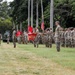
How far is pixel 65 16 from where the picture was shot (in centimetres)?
5972

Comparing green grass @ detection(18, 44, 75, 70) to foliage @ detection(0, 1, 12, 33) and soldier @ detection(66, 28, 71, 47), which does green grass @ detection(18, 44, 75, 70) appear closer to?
soldier @ detection(66, 28, 71, 47)

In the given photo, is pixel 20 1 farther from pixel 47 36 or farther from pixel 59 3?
pixel 47 36

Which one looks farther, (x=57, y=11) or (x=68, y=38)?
(x=57, y=11)

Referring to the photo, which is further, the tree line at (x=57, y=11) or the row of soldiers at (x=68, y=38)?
the tree line at (x=57, y=11)

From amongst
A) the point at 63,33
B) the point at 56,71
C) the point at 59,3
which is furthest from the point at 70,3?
the point at 56,71

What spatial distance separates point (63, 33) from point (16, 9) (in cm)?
4352

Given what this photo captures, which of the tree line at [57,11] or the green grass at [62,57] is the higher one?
the tree line at [57,11]

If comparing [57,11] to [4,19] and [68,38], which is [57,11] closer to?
[68,38]

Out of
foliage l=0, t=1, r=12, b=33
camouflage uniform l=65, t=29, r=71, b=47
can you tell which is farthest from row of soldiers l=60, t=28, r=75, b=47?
foliage l=0, t=1, r=12, b=33

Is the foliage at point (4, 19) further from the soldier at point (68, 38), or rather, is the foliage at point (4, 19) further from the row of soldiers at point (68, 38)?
the soldier at point (68, 38)

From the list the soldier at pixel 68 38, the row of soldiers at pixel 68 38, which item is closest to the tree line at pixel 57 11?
the row of soldiers at pixel 68 38

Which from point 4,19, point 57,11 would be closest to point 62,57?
point 57,11

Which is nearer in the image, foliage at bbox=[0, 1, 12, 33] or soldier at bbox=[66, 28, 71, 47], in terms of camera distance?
soldier at bbox=[66, 28, 71, 47]

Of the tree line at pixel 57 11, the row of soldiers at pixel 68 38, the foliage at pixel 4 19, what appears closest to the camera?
the row of soldiers at pixel 68 38
